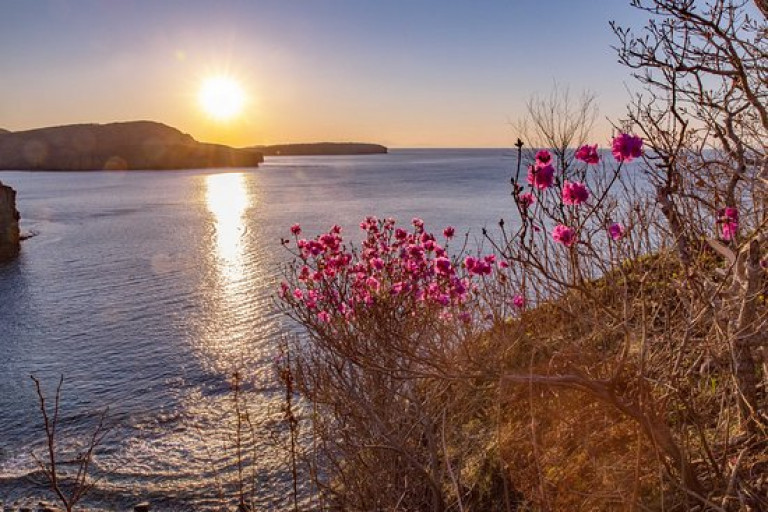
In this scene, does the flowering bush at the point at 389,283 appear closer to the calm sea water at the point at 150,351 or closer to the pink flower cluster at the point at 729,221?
the pink flower cluster at the point at 729,221

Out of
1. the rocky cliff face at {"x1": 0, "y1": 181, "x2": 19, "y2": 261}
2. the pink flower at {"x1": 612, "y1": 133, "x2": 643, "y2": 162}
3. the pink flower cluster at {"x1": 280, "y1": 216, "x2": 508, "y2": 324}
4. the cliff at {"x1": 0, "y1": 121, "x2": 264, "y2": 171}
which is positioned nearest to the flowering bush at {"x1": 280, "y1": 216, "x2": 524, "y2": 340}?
the pink flower cluster at {"x1": 280, "y1": 216, "x2": 508, "y2": 324}

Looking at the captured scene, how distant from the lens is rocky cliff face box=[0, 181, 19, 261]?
1210 inches

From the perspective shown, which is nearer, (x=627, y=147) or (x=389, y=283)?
(x=627, y=147)

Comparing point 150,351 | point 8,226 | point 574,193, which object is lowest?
point 150,351

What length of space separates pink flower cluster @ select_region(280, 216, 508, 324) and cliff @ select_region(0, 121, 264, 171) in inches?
6177

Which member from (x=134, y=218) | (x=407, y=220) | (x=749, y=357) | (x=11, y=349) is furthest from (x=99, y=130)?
(x=749, y=357)

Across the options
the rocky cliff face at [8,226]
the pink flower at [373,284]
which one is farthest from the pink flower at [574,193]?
the rocky cliff face at [8,226]

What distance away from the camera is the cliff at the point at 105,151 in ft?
499

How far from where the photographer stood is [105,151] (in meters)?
156

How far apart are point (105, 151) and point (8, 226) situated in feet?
451

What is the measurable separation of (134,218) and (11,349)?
31.9m

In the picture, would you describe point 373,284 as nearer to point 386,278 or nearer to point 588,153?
point 386,278

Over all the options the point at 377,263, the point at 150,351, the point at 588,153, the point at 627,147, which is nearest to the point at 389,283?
the point at 377,263

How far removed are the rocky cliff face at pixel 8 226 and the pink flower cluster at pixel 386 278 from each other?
28231 mm
